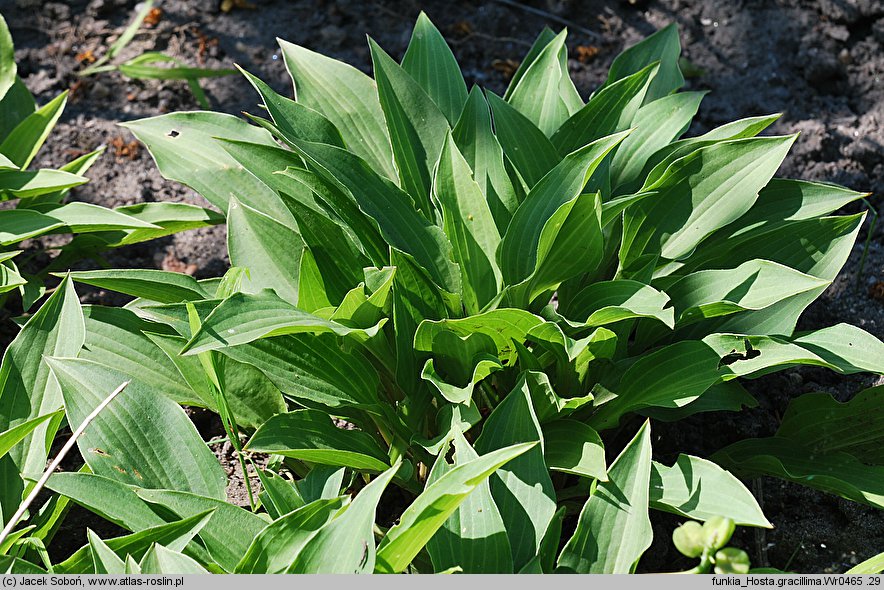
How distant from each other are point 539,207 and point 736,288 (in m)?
0.45

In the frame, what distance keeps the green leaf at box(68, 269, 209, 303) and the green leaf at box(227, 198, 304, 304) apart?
0.39ft

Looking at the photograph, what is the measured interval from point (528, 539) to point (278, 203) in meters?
1.06

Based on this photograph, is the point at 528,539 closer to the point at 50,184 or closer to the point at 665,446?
the point at 665,446

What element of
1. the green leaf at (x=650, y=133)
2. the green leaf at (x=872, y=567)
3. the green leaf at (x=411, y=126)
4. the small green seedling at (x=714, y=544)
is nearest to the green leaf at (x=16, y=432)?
the green leaf at (x=411, y=126)

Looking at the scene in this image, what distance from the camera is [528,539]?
1.53 meters

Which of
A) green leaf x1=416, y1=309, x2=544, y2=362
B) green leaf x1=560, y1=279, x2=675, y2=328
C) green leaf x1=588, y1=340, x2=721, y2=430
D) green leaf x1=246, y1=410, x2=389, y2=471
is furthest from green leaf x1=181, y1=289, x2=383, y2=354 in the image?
green leaf x1=588, y1=340, x2=721, y2=430

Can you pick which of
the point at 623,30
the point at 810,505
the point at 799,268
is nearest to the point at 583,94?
the point at 623,30

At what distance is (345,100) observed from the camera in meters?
2.11

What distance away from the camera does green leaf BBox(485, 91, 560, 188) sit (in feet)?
6.52

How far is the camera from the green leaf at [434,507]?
1312 mm

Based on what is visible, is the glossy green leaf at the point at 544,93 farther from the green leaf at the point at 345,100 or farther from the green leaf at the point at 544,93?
the green leaf at the point at 345,100

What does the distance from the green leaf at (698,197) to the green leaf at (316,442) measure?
73 centimetres

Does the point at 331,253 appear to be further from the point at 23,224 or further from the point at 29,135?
the point at 29,135

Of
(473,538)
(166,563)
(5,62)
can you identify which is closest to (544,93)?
(473,538)
